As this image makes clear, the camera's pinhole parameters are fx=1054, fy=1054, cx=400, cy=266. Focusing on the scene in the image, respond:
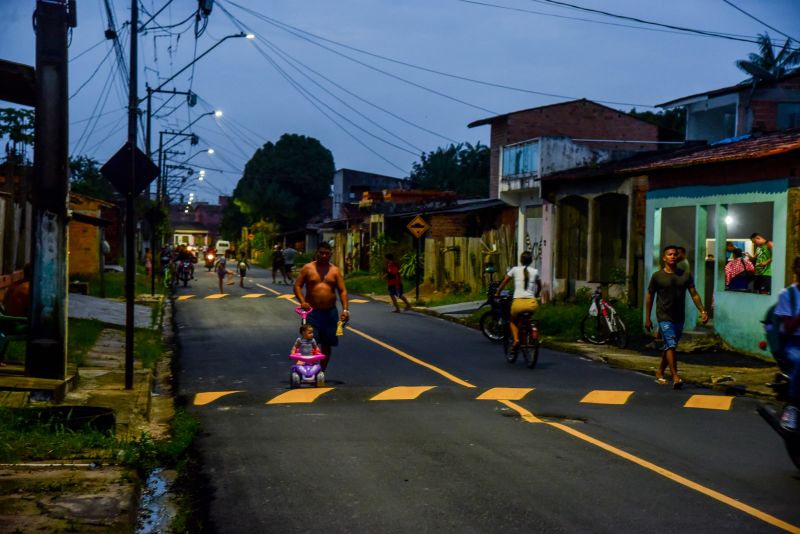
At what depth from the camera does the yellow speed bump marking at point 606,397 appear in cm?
1254

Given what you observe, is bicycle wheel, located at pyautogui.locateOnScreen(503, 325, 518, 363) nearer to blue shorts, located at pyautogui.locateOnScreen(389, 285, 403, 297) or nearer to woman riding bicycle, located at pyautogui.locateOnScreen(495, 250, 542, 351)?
woman riding bicycle, located at pyautogui.locateOnScreen(495, 250, 542, 351)

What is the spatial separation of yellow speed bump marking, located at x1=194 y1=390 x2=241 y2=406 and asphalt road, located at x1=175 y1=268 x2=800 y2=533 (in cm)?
4

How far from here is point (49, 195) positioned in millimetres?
11930

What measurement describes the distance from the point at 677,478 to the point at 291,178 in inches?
3575

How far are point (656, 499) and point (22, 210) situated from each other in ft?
63.1

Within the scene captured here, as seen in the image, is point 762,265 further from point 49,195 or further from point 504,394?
point 49,195

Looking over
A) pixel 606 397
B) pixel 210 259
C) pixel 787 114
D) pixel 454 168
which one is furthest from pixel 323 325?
pixel 454 168

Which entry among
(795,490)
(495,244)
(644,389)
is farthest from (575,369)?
(495,244)

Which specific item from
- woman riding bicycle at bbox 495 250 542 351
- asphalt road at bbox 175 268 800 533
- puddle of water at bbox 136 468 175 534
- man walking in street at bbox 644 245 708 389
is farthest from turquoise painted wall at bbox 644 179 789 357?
puddle of water at bbox 136 468 175 534

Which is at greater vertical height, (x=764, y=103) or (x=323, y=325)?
(x=764, y=103)

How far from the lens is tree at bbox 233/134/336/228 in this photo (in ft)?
311

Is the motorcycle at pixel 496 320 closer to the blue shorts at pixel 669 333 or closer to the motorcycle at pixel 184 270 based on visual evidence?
the blue shorts at pixel 669 333

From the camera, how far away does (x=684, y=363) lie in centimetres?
1761

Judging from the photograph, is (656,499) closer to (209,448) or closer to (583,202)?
(209,448)
